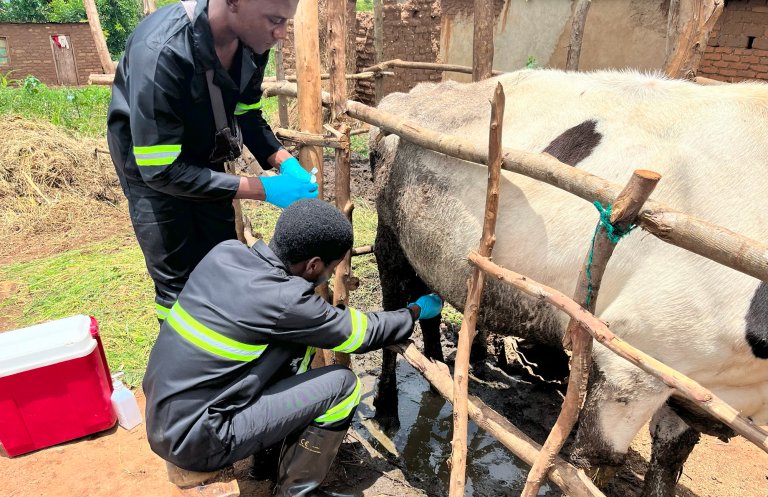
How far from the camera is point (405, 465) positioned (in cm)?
330

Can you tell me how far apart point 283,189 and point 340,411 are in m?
1.05

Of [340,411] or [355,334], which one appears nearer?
[355,334]

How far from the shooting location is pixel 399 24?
10.9 meters

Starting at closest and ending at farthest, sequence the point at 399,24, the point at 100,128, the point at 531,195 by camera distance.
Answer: the point at 531,195, the point at 100,128, the point at 399,24

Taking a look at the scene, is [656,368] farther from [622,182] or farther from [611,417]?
[622,182]

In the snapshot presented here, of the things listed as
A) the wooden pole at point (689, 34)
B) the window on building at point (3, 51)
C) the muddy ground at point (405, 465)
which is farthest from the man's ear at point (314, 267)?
the window on building at point (3, 51)

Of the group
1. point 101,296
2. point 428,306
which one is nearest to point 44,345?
point 101,296

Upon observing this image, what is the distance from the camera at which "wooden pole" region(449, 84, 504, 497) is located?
82.2 inches

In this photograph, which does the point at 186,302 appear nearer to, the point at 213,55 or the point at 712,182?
the point at 213,55

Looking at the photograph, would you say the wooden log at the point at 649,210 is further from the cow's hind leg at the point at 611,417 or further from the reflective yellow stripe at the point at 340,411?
the reflective yellow stripe at the point at 340,411

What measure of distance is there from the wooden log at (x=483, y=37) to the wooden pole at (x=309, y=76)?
120 inches

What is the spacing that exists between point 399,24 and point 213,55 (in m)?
9.40

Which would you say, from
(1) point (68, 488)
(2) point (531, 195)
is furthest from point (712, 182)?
(1) point (68, 488)

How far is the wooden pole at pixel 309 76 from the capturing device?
2849 mm
